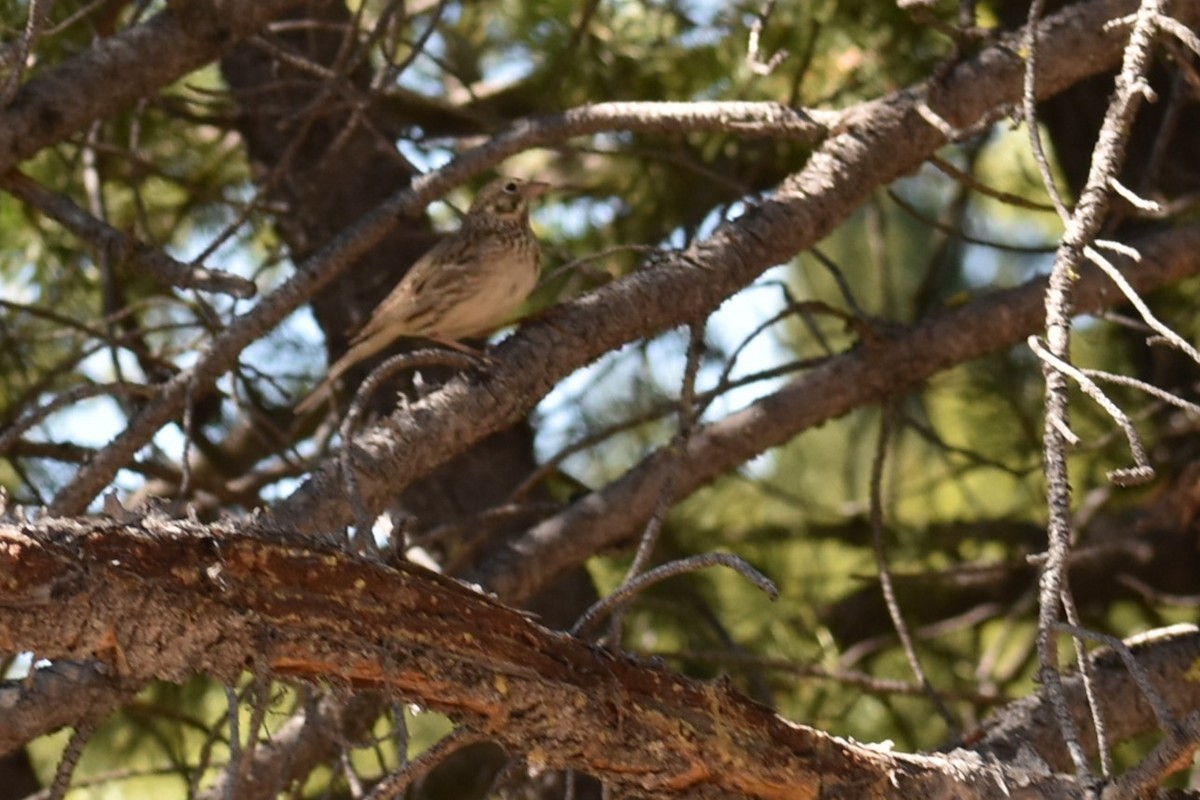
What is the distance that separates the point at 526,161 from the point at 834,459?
7.50 feet

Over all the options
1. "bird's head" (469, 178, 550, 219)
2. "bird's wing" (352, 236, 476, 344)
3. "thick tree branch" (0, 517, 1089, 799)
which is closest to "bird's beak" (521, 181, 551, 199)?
"bird's head" (469, 178, 550, 219)

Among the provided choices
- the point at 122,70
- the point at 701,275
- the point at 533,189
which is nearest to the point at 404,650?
the point at 701,275

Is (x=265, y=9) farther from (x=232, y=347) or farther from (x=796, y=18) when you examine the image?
(x=796, y=18)

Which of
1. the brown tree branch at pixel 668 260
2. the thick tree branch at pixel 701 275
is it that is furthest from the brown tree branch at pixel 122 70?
the thick tree branch at pixel 701 275

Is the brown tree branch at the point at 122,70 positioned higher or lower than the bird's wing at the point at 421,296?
higher

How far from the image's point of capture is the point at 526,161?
6031mm

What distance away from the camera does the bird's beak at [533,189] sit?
14.6 feet

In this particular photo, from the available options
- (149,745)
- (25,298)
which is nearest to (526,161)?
(25,298)

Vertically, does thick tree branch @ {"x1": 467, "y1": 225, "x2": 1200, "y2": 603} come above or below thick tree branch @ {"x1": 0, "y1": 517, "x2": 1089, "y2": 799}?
above

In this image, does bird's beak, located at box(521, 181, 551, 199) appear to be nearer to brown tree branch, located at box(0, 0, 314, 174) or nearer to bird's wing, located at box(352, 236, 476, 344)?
bird's wing, located at box(352, 236, 476, 344)

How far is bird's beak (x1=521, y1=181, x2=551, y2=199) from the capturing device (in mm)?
4465

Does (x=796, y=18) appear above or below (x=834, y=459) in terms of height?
above

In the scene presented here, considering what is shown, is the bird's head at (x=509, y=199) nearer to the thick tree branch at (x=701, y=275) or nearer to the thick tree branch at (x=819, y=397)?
the thick tree branch at (x=819, y=397)

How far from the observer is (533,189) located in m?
4.49
